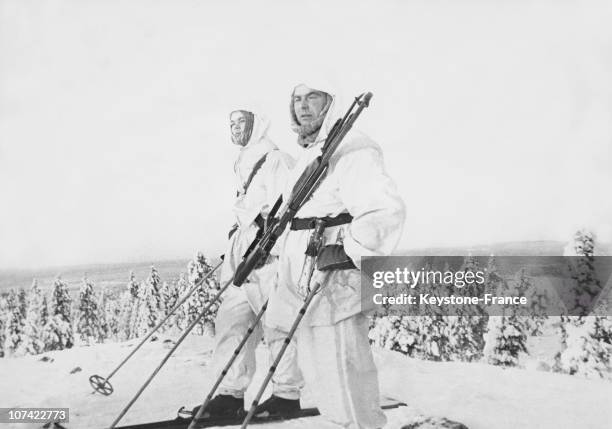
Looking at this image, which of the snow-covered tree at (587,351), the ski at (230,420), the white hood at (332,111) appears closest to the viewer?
the white hood at (332,111)

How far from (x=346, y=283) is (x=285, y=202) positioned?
0.61 m

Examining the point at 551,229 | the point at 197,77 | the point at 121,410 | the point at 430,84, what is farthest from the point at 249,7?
the point at 121,410

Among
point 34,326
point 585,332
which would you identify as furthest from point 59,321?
point 585,332

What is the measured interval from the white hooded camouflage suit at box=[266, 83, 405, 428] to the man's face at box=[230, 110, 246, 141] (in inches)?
29.7

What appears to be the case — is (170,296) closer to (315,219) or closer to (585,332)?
(315,219)

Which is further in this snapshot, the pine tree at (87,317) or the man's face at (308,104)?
the pine tree at (87,317)

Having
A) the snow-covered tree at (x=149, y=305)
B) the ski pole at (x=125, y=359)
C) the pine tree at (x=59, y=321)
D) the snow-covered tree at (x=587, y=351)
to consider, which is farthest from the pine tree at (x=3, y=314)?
the snow-covered tree at (x=587, y=351)

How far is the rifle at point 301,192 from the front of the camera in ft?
9.81

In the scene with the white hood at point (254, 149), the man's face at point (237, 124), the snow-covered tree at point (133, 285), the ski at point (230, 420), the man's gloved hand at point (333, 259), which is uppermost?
the man's face at point (237, 124)

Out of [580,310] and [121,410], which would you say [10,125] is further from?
[580,310]

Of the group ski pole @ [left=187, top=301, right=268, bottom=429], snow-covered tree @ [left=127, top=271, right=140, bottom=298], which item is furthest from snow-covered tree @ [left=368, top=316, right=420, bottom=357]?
snow-covered tree @ [left=127, top=271, right=140, bottom=298]

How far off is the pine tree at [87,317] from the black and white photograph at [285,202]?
0.01m

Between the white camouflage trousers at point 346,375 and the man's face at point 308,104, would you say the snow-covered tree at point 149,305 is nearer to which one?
the white camouflage trousers at point 346,375

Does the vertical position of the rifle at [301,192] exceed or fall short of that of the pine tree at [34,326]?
it exceeds it
